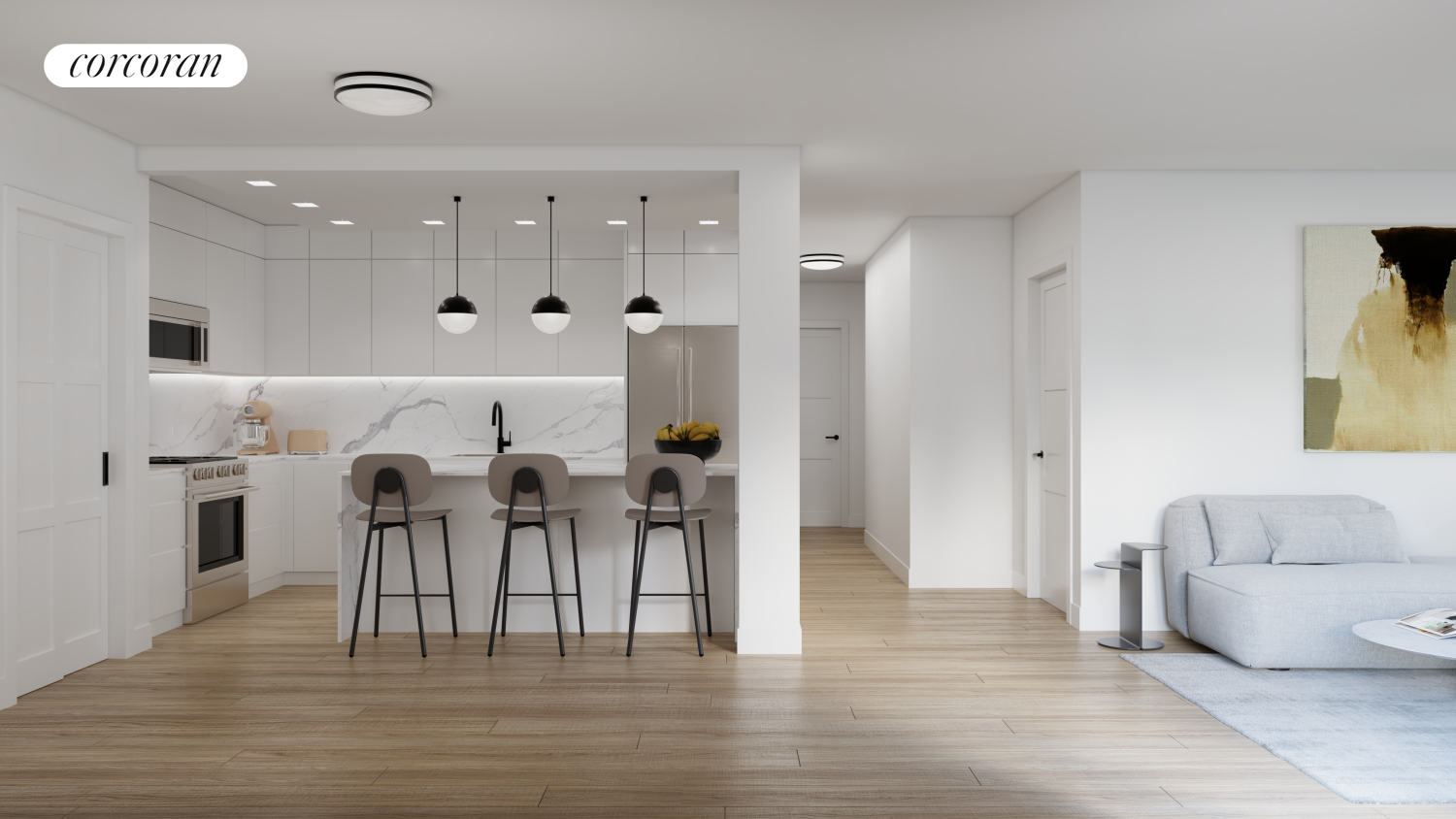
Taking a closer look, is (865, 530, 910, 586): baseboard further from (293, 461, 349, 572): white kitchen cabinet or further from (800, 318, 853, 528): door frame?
(293, 461, 349, 572): white kitchen cabinet

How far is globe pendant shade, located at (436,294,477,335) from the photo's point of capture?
5.36 meters

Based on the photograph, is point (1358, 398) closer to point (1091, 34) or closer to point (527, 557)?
point (1091, 34)

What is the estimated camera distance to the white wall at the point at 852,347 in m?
9.91

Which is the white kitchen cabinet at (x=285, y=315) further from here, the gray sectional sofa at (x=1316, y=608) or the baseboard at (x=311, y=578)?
the gray sectional sofa at (x=1316, y=608)

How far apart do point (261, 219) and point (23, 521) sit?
128 inches

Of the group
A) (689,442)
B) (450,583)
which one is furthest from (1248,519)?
(450,583)

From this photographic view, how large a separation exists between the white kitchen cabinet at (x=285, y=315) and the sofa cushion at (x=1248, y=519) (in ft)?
20.2

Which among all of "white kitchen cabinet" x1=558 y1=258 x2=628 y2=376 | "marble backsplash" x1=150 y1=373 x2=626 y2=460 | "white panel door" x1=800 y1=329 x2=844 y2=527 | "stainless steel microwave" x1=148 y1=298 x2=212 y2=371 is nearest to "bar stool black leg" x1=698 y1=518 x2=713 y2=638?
"marble backsplash" x1=150 y1=373 x2=626 y2=460

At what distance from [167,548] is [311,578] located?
1.48 m

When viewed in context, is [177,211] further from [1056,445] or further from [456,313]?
[1056,445]

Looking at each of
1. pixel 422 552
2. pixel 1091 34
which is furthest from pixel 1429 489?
pixel 422 552

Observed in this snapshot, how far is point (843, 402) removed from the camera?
9945mm

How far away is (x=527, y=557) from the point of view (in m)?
5.06

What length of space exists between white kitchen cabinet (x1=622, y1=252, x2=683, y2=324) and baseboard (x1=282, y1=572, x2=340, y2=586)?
2.91 meters
